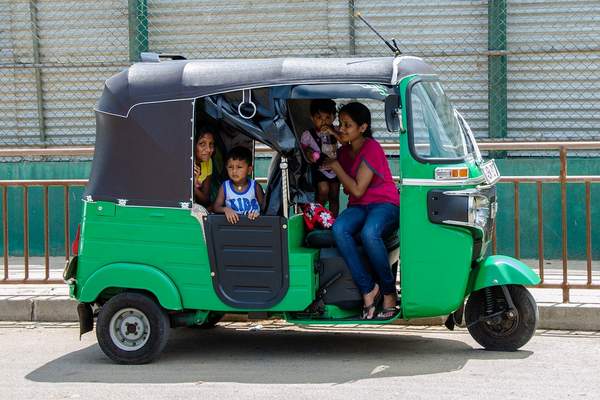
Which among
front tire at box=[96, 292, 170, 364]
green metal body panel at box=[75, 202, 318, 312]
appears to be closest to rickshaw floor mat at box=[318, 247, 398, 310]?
green metal body panel at box=[75, 202, 318, 312]

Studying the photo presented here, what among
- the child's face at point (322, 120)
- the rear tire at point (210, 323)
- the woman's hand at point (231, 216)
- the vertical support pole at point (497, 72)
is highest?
the vertical support pole at point (497, 72)

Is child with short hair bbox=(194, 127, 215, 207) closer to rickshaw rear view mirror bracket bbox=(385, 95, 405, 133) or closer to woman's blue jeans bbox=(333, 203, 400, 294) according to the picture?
woman's blue jeans bbox=(333, 203, 400, 294)

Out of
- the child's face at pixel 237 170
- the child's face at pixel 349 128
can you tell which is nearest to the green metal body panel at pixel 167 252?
the child's face at pixel 237 170

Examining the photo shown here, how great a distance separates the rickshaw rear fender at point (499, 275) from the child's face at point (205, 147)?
2.10 metres


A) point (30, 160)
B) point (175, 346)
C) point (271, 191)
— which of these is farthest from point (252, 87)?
point (30, 160)

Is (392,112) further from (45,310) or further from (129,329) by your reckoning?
(45,310)

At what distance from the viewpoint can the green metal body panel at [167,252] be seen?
7.73 m

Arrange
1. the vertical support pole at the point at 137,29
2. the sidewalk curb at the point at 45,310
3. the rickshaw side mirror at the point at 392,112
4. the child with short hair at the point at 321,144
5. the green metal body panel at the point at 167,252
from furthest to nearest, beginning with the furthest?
the vertical support pole at the point at 137,29 → the sidewalk curb at the point at 45,310 → the child with short hair at the point at 321,144 → the green metal body panel at the point at 167,252 → the rickshaw side mirror at the point at 392,112

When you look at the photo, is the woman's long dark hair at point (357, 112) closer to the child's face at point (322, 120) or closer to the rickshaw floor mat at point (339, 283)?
the child's face at point (322, 120)

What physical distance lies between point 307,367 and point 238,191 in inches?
53.3

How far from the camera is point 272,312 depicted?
7.87 meters

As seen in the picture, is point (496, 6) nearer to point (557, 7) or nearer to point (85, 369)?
point (557, 7)

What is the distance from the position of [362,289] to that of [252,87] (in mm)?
1600

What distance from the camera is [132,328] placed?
7.91 metres
